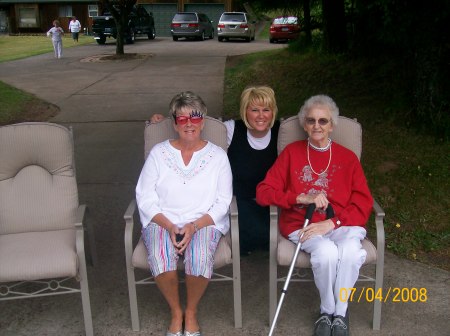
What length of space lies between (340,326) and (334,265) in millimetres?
368

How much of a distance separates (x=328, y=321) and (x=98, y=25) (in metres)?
24.6

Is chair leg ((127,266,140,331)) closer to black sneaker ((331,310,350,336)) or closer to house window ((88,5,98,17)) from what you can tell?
black sneaker ((331,310,350,336))

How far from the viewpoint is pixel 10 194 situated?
149 inches

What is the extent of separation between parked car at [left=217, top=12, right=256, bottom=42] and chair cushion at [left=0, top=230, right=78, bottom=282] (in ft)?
77.4

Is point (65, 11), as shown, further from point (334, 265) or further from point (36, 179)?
point (334, 265)

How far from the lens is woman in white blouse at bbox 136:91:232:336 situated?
321 cm

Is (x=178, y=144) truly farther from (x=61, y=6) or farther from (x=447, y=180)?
(x=61, y=6)

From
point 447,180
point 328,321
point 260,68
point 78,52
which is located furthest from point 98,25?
point 328,321

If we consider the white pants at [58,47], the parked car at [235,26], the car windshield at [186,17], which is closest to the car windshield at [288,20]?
the parked car at [235,26]

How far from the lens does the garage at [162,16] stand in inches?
1378

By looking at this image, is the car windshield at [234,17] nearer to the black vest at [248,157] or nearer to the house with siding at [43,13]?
the house with siding at [43,13]

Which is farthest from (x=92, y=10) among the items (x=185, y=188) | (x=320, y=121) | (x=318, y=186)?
(x=318, y=186)

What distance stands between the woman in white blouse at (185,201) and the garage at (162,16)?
32845 mm

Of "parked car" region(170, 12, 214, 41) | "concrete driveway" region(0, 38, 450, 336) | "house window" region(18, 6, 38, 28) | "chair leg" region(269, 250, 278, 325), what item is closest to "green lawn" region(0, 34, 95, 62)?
"house window" region(18, 6, 38, 28)
